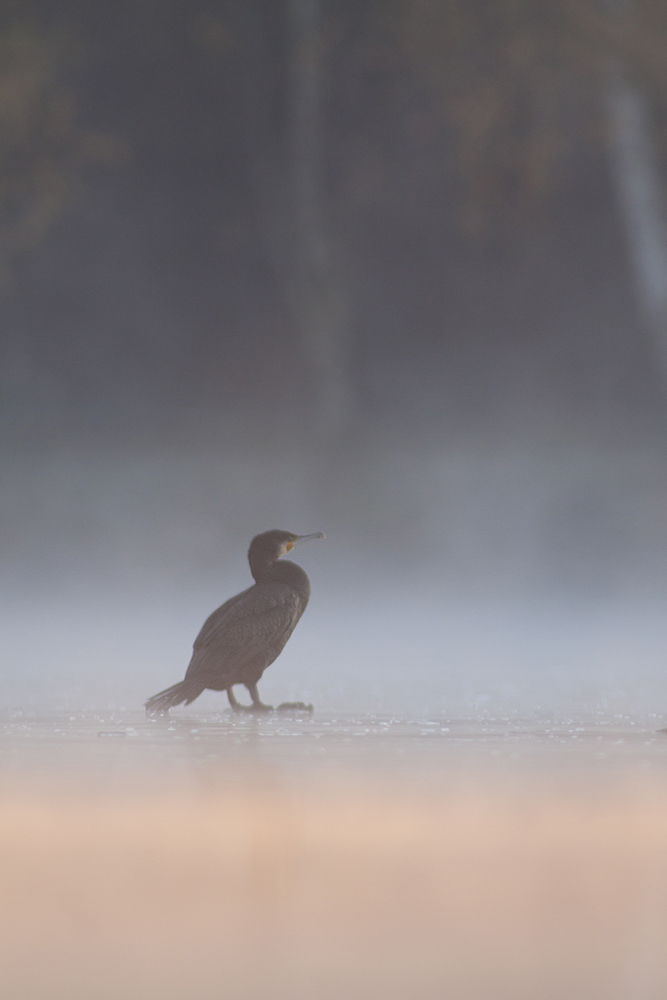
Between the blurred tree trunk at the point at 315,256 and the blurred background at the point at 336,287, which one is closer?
the blurred background at the point at 336,287

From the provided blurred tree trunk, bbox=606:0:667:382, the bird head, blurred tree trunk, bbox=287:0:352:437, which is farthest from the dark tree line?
the bird head

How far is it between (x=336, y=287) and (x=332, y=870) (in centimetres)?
606

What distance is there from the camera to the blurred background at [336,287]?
19.5ft

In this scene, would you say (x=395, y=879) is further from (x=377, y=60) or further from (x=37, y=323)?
(x=37, y=323)

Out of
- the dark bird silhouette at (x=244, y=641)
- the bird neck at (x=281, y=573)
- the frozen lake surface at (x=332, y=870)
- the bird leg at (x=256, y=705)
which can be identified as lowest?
the frozen lake surface at (x=332, y=870)

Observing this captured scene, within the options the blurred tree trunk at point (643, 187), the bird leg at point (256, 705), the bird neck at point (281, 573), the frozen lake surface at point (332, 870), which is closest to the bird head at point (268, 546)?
the bird neck at point (281, 573)

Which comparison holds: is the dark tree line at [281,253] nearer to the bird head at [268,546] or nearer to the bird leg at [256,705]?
the bird head at [268,546]

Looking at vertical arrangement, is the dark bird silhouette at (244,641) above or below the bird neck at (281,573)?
below

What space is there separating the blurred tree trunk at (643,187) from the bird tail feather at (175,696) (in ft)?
15.7

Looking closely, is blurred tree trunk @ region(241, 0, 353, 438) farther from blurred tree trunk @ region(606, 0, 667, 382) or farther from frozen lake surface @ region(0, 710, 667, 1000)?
frozen lake surface @ region(0, 710, 667, 1000)

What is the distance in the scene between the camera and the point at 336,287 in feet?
22.1

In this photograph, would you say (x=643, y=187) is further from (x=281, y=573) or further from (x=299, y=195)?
(x=281, y=573)

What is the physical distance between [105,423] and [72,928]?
6344 mm

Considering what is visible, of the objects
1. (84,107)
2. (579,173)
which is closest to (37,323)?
(84,107)
